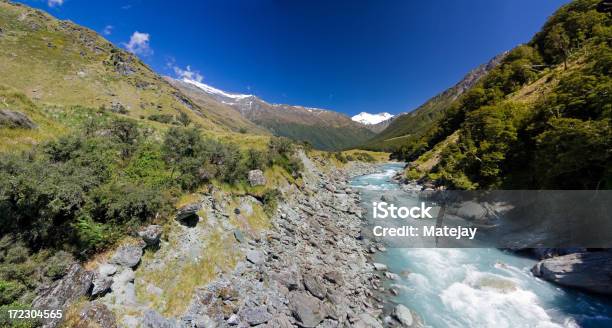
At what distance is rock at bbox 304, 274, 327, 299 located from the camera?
14127 mm

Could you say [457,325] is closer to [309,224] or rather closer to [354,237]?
[354,237]

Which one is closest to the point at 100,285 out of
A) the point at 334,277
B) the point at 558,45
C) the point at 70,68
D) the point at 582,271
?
the point at 334,277

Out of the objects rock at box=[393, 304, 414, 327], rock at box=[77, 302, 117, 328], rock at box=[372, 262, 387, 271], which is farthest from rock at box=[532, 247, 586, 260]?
rock at box=[77, 302, 117, 328]

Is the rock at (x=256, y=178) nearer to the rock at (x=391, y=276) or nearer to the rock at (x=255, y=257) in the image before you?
the rock at (x=255, y=257)

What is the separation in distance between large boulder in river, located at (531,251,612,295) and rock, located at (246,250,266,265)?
20857 millimetres

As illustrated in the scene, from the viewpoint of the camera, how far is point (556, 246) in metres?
19.7

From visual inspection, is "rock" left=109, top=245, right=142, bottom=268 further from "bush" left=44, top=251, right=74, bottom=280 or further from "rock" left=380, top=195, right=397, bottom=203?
"rock" left=380, top=195, right=397, bottom=203

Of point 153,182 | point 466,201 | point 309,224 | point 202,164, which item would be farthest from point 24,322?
point 466,201

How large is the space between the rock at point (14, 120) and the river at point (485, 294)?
2594 cm

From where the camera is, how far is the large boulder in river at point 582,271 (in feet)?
50.5

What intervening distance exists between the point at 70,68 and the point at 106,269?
122 m

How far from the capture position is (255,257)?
15312mm

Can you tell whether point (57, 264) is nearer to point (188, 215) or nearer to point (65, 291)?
point (65, 291)

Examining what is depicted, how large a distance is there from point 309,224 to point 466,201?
73.5ft
